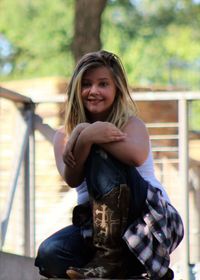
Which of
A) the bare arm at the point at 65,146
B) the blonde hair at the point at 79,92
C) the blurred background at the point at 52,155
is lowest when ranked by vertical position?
the blurred background at the point at 52,155

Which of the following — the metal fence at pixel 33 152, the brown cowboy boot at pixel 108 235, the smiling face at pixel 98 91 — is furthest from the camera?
the metal fence at pixel 33 152

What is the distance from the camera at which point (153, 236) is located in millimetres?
3318

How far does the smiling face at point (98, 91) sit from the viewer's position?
3.61 m

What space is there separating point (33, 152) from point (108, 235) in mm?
2572

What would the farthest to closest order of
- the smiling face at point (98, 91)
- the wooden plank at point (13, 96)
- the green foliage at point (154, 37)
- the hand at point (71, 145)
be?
1. the green foliage at point (154, 37)
2. the wooden plank at point (13, 96)
3. the smiling face at point (98, 91)
4. the hand at point (71, 145)

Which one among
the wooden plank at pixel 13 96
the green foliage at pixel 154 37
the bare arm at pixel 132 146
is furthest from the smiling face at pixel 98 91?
the green foliage at pixel 154 37

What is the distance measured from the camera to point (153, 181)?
11.8 feet

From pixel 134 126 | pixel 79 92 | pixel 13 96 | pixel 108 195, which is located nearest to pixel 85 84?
pixel 79 92

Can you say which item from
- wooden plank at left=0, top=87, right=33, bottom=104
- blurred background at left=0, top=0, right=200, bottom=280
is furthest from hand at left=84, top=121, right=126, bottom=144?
wooden plank at left=0, top=87, right=33, bottom=104

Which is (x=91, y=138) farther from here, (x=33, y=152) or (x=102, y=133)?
(x=33, y=152)

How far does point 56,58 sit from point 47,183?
21001 mm

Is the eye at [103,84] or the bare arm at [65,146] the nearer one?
the bare arm at [65,146]

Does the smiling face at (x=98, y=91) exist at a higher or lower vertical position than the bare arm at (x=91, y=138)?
higher

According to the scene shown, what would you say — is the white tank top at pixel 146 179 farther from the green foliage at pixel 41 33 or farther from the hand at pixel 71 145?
the green foliage at pixel 41 33
